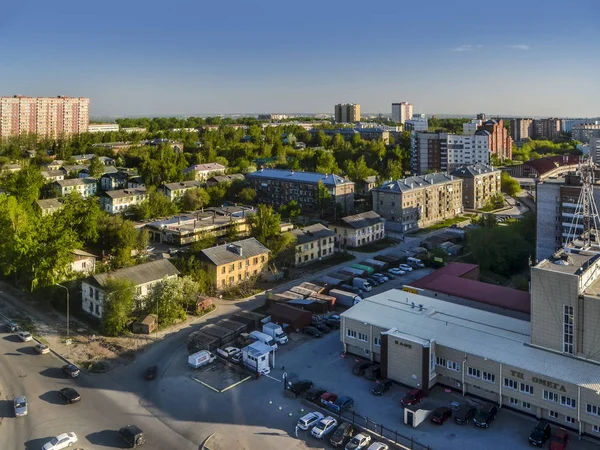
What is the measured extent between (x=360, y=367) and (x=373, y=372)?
0.33 metres

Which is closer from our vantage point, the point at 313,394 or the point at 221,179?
the point at 313,394

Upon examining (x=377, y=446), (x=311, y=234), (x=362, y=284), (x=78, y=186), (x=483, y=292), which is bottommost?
(x=377, y=446)

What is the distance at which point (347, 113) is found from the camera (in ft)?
298

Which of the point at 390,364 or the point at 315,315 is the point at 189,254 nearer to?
the point at 315,315

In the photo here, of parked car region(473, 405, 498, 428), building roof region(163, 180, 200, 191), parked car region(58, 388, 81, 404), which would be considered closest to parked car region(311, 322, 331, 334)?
parked car region(473, 405, 498, 428)

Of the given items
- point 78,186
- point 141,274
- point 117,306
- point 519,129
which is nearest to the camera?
point 117,306

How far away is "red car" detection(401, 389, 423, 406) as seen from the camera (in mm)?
8836

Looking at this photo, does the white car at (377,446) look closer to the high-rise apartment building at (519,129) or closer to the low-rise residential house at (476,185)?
the low-rise residential house at (476,185)

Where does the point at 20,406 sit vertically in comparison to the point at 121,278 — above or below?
below

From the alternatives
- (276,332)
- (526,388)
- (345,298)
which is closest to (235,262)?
(345,298)

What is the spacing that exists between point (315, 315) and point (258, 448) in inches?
215

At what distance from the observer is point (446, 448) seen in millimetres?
7645

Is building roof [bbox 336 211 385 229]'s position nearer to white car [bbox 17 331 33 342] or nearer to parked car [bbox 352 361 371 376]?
parked car [bbox 352 361 371 376]

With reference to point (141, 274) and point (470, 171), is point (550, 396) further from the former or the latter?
point (470, 171)
